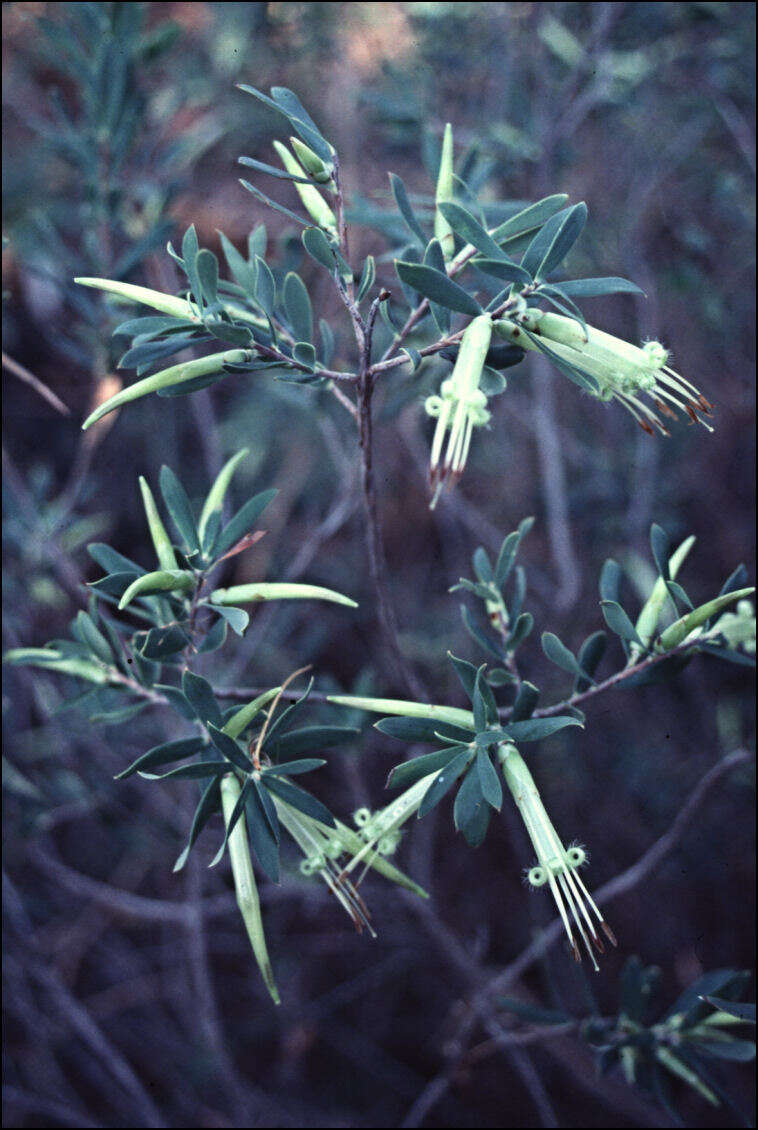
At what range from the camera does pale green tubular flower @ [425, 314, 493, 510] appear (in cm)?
74

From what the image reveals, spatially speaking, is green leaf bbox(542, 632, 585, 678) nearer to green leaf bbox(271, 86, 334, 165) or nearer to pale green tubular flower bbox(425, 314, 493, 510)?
pale green tubular flower bbox(425, 314, 493, 510)

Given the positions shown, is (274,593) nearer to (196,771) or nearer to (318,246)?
(196,771)

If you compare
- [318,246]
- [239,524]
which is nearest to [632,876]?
[239,524]

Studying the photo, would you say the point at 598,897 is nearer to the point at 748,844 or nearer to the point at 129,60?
the point at 748,844

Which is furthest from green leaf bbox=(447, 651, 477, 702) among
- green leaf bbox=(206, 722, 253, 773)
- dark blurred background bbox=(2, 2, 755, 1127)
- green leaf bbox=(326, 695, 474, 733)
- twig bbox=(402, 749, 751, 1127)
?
dark blurred background bbox=(2, 2, 755, 1127)

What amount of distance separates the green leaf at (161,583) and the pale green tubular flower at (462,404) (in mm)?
313

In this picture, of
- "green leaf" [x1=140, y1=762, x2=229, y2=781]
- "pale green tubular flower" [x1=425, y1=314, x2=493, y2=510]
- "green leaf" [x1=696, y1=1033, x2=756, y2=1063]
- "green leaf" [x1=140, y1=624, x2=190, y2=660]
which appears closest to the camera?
"pale green tubular flower" [x1=425, y1=314, x2=493, y2=510]

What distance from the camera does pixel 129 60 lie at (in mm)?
1613

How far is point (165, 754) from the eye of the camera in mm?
910

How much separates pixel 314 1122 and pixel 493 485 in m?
2.11

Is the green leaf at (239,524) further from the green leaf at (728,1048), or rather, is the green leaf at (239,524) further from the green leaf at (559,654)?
the green leaf at (728,1048)

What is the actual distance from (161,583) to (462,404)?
382 mm

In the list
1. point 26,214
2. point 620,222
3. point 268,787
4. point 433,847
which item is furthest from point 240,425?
point 268,787

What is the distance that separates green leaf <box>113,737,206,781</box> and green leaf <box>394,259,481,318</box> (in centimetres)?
51
